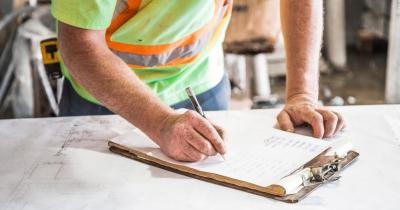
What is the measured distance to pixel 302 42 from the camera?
1.42 m

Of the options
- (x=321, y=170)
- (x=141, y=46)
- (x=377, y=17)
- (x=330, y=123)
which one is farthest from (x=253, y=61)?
(x=321, y=170)

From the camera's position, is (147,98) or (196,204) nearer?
(196,204)

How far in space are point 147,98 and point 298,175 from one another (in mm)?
331

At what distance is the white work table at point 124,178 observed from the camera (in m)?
0.94

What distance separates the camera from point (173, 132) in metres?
1.07

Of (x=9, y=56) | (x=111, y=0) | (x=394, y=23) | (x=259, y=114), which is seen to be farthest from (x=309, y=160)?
(x=9, y=56)

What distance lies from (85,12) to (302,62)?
542mm

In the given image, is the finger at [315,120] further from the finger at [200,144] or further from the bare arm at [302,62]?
the finger at [200,144]

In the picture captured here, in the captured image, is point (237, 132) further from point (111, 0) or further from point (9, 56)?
point (9, 56)

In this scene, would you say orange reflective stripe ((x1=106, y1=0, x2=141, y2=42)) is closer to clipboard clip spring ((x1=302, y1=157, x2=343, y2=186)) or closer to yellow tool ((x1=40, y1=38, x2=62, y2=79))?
yellow tool ((x1=40, y1=38, x2=62, y2=79))

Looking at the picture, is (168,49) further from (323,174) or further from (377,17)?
(377,17)

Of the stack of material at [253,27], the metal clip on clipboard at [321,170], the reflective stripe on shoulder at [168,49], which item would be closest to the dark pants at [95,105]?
the reflective stripe on shoulder at [168,49]

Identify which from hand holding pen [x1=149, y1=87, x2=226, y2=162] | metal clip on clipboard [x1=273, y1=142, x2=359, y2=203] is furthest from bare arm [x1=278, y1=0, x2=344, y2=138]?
hand holding pen [x1=149, y1=87, x2=226, y2=162]

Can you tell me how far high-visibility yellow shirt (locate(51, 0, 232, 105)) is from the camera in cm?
114
